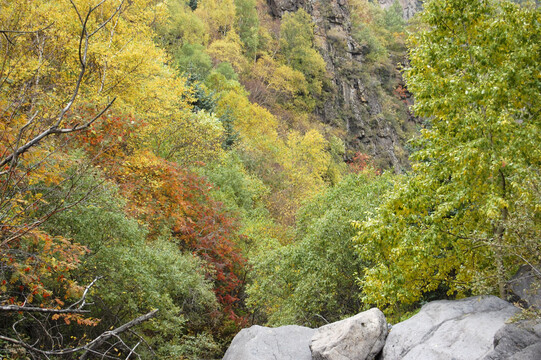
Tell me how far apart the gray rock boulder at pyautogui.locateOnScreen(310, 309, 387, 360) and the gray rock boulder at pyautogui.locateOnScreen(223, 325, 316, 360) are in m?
0.77

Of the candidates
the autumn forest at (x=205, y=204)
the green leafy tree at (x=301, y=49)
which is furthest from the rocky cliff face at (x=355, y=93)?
the autumn forest at (x=205, y=204)

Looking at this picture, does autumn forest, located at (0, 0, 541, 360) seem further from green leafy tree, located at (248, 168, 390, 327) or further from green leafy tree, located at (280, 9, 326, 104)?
green leafy tree, located at (280, 9, 326, 104)

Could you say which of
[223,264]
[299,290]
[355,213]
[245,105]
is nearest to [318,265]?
[299,290]

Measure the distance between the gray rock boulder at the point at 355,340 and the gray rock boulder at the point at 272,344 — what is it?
0.77 metres

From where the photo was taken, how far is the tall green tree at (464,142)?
8664 mm

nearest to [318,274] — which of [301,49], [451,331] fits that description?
[451,331]

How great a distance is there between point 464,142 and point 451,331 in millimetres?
4493

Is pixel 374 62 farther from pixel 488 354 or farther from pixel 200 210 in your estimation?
pixel 488 354

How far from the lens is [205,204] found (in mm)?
17578

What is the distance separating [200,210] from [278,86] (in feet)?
105

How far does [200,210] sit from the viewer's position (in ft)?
55.6

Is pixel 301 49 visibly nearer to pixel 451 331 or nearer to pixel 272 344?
pixel 272 344

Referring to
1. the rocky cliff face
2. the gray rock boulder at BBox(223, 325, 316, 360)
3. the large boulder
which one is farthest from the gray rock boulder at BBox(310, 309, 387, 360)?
the rocky cliff face

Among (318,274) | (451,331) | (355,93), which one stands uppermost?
(355,93)
